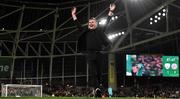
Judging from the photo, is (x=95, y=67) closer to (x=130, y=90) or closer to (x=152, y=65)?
(x=152, y=65)

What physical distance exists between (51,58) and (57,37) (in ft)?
8.33

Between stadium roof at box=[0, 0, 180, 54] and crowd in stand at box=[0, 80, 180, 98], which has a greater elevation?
stadium roof at box=[0, 0, 180, 54]

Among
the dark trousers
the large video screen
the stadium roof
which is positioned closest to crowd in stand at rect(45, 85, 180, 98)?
the large video screen

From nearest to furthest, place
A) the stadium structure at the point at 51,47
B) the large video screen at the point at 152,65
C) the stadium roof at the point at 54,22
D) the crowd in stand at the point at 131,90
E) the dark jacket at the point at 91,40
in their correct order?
the dark jacket at the point at 91,40
the stadium roof at the point at 54,22
the crowd in stand at the point at 131,90
the large video screen at the point at 152,65
the stadium structure at the point at 51,47

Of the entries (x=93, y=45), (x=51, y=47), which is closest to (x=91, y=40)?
(x=93, y=45)

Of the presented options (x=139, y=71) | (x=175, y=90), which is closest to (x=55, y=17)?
(x=139, y=71)

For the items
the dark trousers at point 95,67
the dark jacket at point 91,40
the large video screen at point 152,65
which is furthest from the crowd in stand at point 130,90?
the dark jacket at point 91,40

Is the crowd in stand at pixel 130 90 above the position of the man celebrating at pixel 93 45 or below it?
below

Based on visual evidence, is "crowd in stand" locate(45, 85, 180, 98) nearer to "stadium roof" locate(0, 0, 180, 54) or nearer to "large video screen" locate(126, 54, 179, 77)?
"large video screen" locate(126, 54, 179, 77)

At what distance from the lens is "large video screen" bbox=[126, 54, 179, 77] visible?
39.0 m

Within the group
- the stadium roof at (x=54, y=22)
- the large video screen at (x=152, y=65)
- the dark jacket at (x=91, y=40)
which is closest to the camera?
the dark jacket at (x=91, y=40)

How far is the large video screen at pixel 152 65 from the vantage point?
39.0m

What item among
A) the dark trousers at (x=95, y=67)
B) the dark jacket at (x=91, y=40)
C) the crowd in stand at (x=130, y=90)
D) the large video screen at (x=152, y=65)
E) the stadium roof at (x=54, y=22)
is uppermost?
the stadium roof at (x=54, y=22)

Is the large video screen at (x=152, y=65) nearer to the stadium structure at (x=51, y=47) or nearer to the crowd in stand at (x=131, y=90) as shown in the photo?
the stadium structure at (x=51, y=47)
